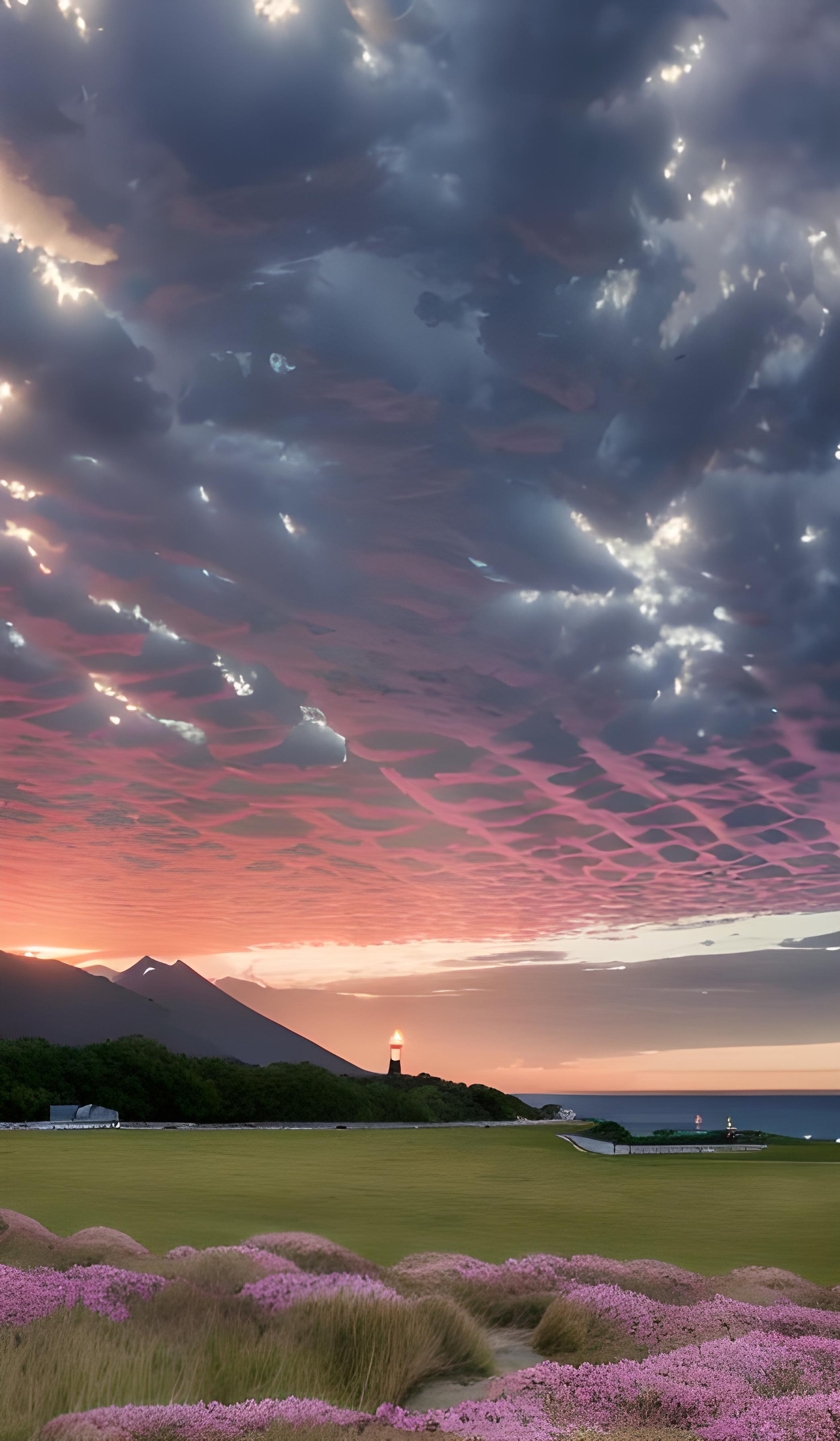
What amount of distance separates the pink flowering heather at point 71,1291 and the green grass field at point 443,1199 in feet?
11.1

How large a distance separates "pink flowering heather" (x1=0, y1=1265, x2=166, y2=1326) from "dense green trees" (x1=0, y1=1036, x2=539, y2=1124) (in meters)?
42.9

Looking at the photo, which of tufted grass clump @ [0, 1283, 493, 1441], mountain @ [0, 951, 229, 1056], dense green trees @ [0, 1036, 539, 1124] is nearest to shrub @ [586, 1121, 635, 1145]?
dense green trees @ [0, 1036, 539, 1124]

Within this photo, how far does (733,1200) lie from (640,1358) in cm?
1279

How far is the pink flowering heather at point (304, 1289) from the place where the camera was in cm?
963

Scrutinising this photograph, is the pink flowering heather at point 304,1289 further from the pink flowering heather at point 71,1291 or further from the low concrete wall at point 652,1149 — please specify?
the low concrete wall at point 652,1149

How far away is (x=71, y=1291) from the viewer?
9562mm

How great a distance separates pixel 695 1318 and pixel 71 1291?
5.87 metres

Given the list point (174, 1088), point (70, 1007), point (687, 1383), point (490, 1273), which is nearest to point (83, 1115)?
point (174, 1088)

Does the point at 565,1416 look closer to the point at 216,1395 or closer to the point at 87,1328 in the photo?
the point at 216,1395

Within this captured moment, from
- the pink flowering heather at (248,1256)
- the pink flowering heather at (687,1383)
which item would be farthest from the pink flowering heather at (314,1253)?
the pink flowering heather at (687,1383)

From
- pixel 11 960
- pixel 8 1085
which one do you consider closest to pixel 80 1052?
pixel 8 1085

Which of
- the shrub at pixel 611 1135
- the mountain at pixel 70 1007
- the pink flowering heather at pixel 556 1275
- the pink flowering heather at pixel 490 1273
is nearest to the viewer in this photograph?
the pink flowering heather at pixel 556 1275

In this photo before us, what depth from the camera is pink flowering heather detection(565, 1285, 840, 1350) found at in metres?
9.20

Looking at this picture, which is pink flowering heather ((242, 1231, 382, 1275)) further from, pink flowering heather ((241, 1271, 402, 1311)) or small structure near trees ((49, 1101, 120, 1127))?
small structure near trees ((49, 1101, 120, 1127))
